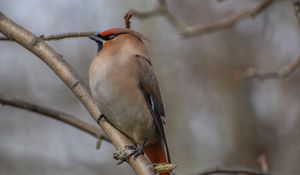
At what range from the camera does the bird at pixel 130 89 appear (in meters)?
4.02

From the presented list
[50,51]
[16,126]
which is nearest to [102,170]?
[16,126]

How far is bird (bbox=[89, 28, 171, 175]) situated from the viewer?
402 centimetres

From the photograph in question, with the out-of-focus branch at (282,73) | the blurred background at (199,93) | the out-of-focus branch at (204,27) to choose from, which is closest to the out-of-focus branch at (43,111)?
the out-of-focus branch at (204,27)

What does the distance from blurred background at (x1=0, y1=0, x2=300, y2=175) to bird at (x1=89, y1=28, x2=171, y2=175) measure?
4.42 m

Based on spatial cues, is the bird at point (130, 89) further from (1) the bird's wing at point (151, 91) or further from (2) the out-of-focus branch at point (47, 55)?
(2) the out-of-focus branch at point (47, 55)

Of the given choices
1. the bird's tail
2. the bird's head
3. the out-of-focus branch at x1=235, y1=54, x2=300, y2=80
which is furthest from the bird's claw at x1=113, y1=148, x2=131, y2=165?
the out-of-focus branch at x1=235, y1=54, x2=300, y2=80

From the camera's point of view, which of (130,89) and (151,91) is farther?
(151,91)

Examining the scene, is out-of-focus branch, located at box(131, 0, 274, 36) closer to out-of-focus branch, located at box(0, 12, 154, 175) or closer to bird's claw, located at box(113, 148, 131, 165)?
out-of-focus branch, located at box(0, 12, 154, 175)

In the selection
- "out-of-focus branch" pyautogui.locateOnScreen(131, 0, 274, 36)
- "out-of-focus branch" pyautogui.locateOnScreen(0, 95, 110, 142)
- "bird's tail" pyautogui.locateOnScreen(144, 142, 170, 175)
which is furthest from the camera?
"out-of-focus branch" pyautogui.locateOnScreen(131, 0, 274, 36)

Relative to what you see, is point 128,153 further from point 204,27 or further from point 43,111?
point 204,27

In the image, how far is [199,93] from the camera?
9.70 m

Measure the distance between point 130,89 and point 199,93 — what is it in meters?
5.62

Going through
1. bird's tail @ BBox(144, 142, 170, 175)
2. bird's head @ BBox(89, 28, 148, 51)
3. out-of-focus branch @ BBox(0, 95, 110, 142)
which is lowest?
bird's tail @ BBox(144, 142, 170, 175)

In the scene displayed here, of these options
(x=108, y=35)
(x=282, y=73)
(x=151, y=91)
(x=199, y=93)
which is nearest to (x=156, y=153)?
(x=151, y=91)
